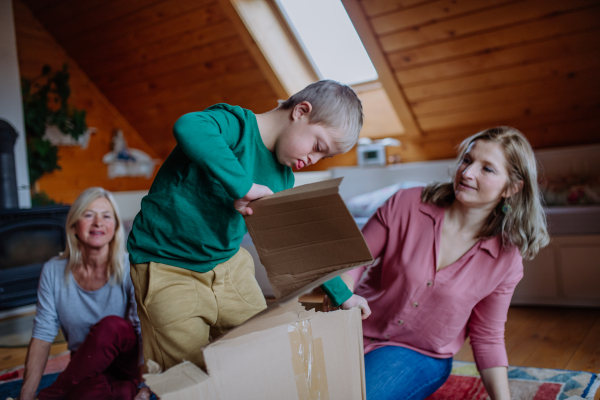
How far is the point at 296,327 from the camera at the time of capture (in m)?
0.76

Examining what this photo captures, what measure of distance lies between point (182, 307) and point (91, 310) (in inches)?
32.7

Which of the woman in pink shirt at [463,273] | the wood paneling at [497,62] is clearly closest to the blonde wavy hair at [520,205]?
the woman in pink shirt at [463,273]

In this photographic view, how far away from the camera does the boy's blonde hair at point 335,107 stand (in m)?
0.95

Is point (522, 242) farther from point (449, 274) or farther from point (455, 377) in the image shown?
point (455, 377)

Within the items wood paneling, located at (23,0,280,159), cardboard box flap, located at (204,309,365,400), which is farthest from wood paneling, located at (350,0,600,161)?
cardboard box flap, located at (204,309,365,400)

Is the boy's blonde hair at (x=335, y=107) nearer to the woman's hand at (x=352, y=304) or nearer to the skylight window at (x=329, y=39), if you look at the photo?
the woman's hand at (x=352, y=304)

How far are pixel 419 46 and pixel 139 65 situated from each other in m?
2.53

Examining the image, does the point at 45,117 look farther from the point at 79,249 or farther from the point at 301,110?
the point at 301,110

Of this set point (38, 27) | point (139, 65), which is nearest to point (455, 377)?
point (139, 65)

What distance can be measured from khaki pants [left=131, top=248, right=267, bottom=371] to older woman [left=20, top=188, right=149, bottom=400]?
56cm

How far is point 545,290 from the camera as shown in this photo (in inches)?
99.7

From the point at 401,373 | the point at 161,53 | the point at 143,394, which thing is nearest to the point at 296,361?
the point at 143,394

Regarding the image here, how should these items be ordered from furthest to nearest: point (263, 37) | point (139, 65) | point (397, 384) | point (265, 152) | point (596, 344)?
point (139, 65), point (263, 37), point (596, 344), point (397, 384), point (265, 152)

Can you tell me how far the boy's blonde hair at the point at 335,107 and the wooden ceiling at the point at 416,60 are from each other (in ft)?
6.72
